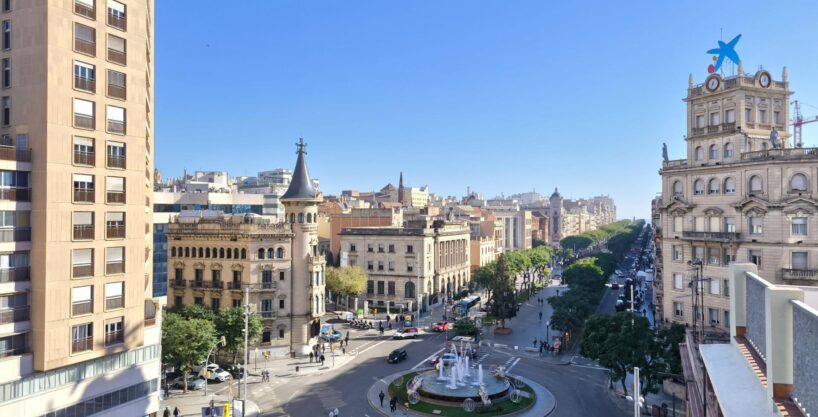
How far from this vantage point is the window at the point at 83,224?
30594 millimetres

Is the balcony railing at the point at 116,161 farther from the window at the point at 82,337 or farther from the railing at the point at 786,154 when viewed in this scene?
the railing at the point at 786,154

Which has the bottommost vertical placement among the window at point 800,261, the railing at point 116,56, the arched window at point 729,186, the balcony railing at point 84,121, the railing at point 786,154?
the window at point 800,261

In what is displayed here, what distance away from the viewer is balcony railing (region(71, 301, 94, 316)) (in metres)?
30.4

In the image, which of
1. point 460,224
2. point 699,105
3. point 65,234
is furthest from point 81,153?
point 460,224

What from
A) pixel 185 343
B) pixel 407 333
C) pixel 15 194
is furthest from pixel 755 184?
pixel 15 194

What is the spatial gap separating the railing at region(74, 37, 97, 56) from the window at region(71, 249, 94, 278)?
36.2ft

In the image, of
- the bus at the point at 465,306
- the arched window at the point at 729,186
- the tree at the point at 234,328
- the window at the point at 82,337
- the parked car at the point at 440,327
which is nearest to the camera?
the window at the point at 82,337

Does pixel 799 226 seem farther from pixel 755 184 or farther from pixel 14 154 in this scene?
pixel 14 154

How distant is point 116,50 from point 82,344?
16978mm

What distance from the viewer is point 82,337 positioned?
30.8 m

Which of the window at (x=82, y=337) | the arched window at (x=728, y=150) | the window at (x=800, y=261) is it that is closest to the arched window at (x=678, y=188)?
the arched window at (x=728, y=150)

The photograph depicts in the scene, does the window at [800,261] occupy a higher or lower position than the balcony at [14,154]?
lower

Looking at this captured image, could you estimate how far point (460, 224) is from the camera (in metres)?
110

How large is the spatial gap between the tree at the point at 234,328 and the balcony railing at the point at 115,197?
22180 mm
